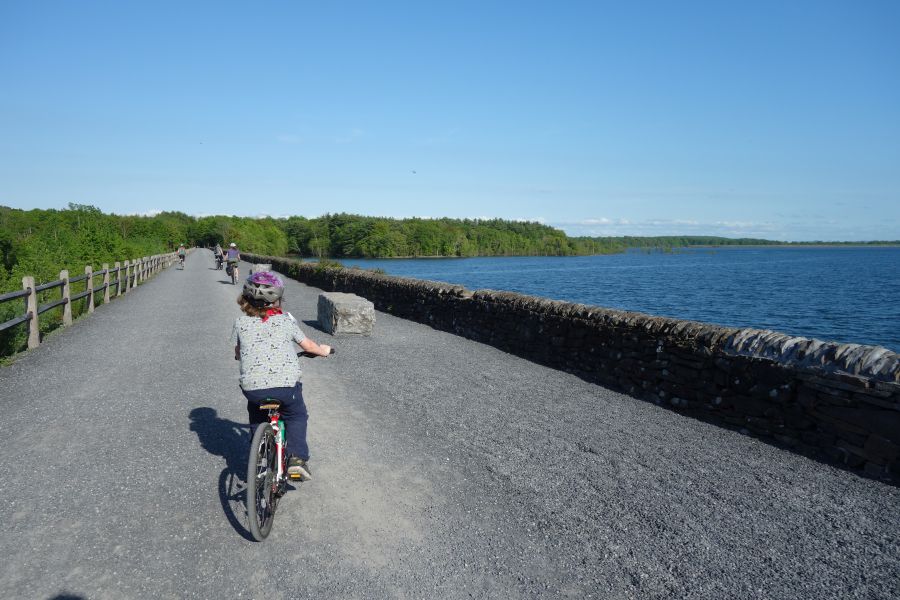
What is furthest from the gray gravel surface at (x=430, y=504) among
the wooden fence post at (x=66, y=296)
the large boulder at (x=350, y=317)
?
the wooden fence post at (x=66, y=296)

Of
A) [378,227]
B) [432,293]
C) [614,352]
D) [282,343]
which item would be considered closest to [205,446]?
[282,343]

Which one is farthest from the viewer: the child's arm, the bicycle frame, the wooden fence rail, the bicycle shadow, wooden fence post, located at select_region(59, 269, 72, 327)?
the bicycle shadow

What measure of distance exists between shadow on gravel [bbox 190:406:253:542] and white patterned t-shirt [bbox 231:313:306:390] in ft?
2.91

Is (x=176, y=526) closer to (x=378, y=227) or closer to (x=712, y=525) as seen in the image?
(x=712, y=525)

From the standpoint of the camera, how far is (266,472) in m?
3.80

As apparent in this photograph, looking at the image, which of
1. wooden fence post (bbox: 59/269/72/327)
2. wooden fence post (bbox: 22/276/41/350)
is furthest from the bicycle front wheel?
wooden fence post (bbox: 59/269/72/327)

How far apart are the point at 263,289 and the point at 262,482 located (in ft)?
4.29

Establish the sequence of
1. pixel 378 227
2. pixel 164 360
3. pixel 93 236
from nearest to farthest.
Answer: pixel 164 360 < pixel 93 236 < pixel 378 227

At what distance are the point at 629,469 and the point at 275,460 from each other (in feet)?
9.76

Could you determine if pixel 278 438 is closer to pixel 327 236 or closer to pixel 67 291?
pixel 67 291

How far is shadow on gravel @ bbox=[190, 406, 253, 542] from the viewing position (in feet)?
13.5

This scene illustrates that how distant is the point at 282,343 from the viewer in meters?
4.14

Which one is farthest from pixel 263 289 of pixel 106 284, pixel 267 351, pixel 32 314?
pixel 106 284

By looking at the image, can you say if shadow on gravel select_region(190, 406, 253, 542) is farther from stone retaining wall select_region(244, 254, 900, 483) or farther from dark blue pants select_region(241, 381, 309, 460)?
stone retaining wall select_region(244, 254, 900, 483)
